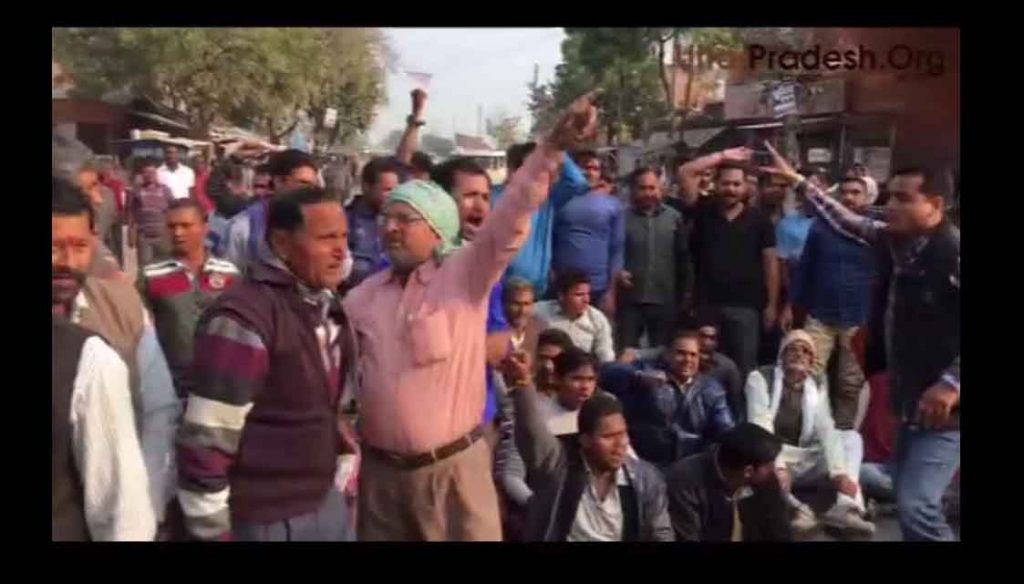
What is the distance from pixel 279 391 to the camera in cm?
442

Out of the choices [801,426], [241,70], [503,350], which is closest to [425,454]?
[503,350]

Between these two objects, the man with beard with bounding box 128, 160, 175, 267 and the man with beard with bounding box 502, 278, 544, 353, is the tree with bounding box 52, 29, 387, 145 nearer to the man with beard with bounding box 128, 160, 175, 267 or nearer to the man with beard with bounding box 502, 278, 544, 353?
the man with beard with bounding box 128, 160, 175, 267

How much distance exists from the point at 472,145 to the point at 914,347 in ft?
5.35

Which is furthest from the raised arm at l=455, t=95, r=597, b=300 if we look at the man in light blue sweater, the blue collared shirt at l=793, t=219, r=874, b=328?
the blue collared shirt at l=793, t=219, r=874, b=328

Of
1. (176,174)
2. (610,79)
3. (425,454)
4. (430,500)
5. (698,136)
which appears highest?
(610,79)

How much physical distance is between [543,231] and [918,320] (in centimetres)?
130

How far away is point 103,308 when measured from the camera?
4.67 meters

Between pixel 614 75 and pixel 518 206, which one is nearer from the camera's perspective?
pixel 518 206

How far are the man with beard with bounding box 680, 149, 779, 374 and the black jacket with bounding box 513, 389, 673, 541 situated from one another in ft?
1.68

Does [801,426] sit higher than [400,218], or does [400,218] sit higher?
[400,218]

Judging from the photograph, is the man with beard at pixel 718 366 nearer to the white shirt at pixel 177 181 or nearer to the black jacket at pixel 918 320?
the black jacket at pixel 918 320

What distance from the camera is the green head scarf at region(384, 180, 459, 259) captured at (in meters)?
4.57

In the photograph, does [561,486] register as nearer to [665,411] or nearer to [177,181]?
[665,411]
